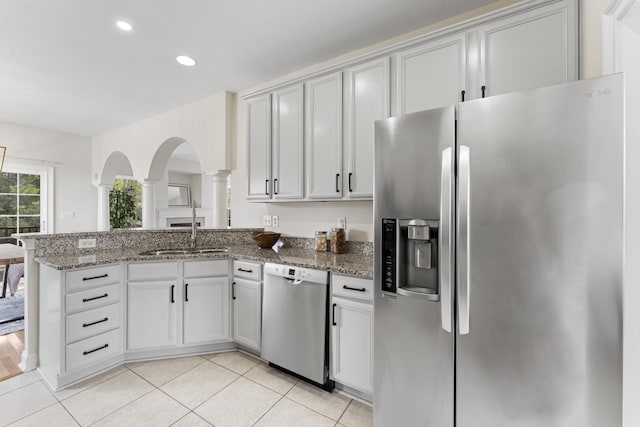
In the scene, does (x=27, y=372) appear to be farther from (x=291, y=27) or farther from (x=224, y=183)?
(x=291, y=27)

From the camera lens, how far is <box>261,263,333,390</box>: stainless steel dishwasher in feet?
6.65

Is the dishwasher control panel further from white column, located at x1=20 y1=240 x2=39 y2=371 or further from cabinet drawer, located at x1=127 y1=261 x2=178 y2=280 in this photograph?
white column, located at x1=20 y1=240 x2=39 y2=371

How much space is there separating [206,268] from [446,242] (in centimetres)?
201

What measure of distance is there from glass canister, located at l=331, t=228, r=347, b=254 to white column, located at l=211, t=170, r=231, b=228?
66.0 inches

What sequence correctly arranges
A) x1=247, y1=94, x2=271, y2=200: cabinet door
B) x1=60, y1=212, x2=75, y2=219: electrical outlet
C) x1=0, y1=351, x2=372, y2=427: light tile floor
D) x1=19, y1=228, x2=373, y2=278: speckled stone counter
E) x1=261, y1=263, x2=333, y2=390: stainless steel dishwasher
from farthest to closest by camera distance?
x1=60, y1=212, x2=75, y2=219: electrical outlet → x1=247, y1=94, x2=271, y2=200: cabinet door → x1=19, y1=228, x2=373, y2=278: speckled stone counter → x1=261, y1=263, x2=333, y2=390: stainless steel dishwasher → x1=0, y1=351, x2=372, y2=427: light tile floor

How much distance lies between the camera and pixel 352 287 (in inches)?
75.7

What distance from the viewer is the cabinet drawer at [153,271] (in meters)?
2.42

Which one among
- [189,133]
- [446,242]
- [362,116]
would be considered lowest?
[446,242]

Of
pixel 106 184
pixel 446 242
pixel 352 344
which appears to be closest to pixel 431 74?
pixel 446 242

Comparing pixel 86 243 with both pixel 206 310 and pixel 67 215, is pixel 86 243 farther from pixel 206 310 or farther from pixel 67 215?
pixel 67 215

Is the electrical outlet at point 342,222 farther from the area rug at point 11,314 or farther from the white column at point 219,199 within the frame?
the area rug at point 11,314

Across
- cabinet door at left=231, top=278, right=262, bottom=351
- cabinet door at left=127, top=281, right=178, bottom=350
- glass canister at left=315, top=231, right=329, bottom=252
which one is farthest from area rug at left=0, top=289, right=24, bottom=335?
glass canister at left=315, top=231, right=329, bottom=252

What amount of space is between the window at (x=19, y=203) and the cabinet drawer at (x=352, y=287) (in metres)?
5.77

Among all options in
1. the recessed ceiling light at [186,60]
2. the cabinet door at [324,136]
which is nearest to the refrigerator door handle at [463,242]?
the cabinet door at [324,136]
